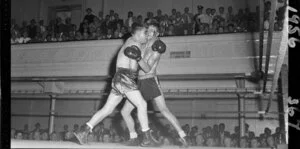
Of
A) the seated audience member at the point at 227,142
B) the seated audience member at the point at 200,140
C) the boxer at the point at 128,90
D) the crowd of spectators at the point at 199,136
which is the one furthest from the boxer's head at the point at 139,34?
the seated audience member at the point at 227,142

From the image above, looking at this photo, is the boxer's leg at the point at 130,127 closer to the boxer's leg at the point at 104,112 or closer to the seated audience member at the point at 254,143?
the boxer's leg at the point at 104,112

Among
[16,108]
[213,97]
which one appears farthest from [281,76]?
[16,108]

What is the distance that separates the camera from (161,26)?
4.57 meters

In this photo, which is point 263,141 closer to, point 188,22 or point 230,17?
point 230,17

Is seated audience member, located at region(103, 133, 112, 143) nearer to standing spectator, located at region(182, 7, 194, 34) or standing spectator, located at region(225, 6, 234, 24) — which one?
standing spectator, located at region(182, 7, 194, 34)

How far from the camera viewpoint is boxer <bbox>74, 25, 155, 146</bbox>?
229 centimetres

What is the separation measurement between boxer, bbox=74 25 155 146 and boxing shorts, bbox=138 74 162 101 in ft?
0.33

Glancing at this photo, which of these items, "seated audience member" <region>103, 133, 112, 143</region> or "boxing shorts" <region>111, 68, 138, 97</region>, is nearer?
"boxing shorts" <region>111, 68, 138, 97</region>

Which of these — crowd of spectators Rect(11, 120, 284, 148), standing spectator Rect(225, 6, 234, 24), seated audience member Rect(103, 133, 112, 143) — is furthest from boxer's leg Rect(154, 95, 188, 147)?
standing spectator Rect(225, 6, 234, 24)

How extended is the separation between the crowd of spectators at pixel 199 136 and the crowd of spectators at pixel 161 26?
1139 mm

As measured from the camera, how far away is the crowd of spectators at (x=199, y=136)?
369 cm

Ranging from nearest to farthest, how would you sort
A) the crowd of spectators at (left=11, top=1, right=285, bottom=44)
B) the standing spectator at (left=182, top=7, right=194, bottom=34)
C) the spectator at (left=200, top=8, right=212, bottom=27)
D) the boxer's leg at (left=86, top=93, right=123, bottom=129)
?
the boxer's leg at (left=86, top=93, right=123, bottom=129) → the crowd of spectators at (left=11, top=1, right=285, bottom=44) → the standing spectator at (left=182, top=7, right=194, bottom=34) → the spectator at (left=200, top=8, right=212, bottom=27)

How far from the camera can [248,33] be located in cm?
402

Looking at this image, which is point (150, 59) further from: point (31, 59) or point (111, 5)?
point (111, 5)
